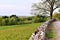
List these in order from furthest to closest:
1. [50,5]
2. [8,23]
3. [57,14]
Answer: [57,14]
[50,5]
[8,23]

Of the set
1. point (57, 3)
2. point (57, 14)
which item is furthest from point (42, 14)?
point (57, 14)

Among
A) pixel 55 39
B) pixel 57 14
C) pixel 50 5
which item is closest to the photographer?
pixel 55 39

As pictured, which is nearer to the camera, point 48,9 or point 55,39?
point 55,39

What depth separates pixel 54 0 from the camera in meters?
62.8

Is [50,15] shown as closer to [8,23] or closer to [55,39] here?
[8,23]

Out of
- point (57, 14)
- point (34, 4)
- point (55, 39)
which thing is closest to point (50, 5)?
point (34, 4)

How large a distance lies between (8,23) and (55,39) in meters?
45.9

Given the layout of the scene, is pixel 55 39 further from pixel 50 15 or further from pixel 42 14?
pixel 42 14

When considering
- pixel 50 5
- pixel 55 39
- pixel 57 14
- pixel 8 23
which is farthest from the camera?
pixel 57 14

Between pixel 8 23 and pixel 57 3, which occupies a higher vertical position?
pixel 57 3

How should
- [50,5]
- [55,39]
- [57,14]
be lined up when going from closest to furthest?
[55,39], [50,5], [57,14]

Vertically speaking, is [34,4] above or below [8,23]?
above

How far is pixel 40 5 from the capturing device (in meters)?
66.4

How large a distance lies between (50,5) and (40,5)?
12.2 ft
